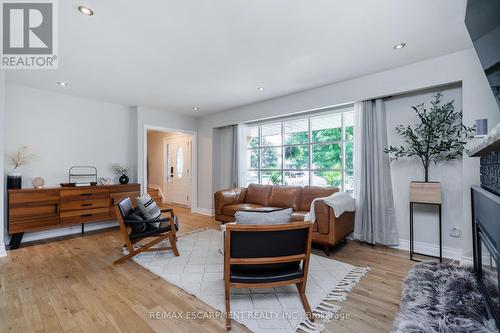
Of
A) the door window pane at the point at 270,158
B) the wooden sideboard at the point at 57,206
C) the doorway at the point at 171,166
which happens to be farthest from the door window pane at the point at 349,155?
the wooden sideboard at the point at 57,206

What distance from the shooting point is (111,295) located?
2109 millimetres

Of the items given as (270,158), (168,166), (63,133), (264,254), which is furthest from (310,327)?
(168,166)

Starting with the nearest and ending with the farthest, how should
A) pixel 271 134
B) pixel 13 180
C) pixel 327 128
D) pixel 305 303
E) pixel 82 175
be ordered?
pixel 305 303
pixel 13 180
pixel 327 128
pixel 82 175
pixel 271 134

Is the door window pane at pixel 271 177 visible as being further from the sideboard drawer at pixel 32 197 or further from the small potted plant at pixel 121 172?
the sideboard drawer at pixel 32 197

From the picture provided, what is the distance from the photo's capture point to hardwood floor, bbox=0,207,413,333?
1.71m

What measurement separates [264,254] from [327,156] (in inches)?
116

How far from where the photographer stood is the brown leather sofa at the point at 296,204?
2.97 m

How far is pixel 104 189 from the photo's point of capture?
416cm

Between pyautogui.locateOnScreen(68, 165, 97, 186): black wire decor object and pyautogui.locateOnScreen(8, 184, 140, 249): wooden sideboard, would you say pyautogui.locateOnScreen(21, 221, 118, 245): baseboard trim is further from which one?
pyautogui.locateOnScreen(68, 165, 97, 186): black wire decor object

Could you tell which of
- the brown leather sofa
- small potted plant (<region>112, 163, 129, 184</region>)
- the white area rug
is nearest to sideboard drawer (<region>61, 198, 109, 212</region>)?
small potted plant (<region>112, 163, 129, 184</region>)

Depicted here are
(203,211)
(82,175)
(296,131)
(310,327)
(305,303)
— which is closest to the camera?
(310,327)

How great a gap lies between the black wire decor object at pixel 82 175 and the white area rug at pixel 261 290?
2355mm

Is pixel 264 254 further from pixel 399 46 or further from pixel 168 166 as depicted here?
pixel 168 166

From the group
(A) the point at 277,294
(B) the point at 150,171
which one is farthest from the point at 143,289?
(B) the point at 150,171
